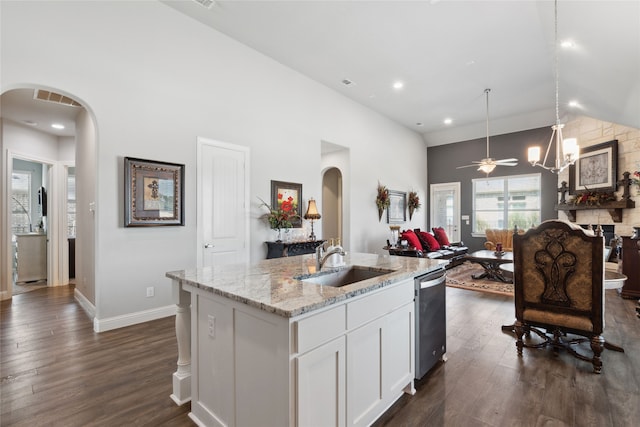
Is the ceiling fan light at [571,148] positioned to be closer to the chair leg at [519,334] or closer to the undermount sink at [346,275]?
the chair leg at [519,334]

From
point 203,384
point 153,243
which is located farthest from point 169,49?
point 203,384

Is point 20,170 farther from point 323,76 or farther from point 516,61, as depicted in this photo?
point 516,61

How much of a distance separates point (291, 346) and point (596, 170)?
7.84 metres

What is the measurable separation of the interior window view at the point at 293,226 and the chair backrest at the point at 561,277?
2 cm

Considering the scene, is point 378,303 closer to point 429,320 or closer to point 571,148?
point 429,320

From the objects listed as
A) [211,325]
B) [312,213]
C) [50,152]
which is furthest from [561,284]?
[50,152]

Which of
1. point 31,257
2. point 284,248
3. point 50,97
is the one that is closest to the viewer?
point 50,97

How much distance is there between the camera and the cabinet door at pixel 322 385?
131cm

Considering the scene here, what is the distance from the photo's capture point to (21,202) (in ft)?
21.6

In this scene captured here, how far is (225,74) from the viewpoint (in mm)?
4348

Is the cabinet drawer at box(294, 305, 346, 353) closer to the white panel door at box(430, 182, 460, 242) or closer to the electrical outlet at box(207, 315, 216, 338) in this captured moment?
the electrical outlet at box(207, 315, 216, 338)

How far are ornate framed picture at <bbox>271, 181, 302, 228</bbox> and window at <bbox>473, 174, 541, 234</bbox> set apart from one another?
5.91m

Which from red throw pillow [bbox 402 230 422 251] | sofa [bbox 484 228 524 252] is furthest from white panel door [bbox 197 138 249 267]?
sofa [bbox 484 228 524 252]

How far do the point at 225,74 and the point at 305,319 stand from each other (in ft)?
13.5
